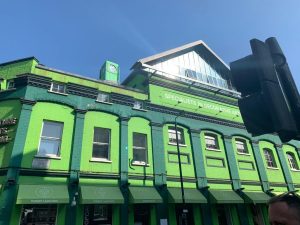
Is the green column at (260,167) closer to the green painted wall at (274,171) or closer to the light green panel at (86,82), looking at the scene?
the green painted wall at (274,171)

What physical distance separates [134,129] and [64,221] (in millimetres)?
7203

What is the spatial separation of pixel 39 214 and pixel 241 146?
16848 millimetres

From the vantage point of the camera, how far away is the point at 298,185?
899 inches

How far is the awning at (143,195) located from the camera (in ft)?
45.5

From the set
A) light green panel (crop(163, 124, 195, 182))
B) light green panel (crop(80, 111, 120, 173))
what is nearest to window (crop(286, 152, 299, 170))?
light green panel (crop(163, 124, 195, 182))

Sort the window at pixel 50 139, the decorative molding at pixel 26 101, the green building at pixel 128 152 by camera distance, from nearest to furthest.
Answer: the green building at pixel 128 152, the window at pixel 50 139, the decorative molding at pixel 26 101

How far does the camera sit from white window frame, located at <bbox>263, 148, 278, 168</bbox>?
22584 millimetres

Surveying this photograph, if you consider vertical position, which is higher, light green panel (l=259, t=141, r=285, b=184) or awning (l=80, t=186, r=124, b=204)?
light green panel (l=259, t=141, r=285, b=184)

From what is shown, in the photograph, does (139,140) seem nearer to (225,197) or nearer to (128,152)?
(128,152)

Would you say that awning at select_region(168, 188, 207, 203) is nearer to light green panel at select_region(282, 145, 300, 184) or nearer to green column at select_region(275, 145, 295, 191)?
green column at select_region(275, 145, 295, 191)

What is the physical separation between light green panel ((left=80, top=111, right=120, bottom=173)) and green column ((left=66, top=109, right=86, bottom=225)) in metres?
0.28

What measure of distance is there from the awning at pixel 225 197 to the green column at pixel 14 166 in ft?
39.4

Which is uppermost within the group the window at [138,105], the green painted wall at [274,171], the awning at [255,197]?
the window at [138,105]

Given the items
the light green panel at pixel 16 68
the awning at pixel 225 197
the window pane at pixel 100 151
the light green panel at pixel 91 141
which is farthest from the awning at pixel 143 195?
the light green panel at pixel 16 68
